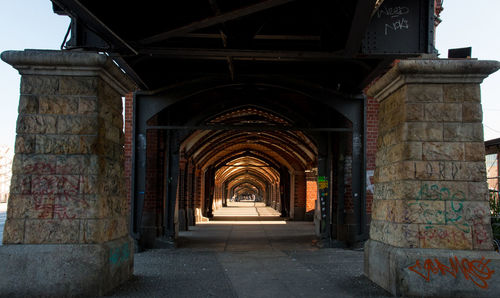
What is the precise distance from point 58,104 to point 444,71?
4962mm

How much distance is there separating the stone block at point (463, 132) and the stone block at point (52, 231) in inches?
191

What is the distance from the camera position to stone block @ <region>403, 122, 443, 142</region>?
6.84 meters

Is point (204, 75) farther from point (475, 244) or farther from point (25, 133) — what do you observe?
point (475, 244)

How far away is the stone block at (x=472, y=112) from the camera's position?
6.83m

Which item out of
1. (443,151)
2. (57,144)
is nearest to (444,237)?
(443,151)

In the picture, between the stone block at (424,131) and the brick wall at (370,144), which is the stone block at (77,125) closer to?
the stone block at (424,131)

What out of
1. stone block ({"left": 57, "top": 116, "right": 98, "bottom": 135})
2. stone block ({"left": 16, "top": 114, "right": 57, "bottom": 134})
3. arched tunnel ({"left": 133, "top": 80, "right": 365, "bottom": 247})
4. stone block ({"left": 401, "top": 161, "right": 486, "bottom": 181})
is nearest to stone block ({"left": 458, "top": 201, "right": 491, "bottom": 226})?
stone block ({"left": 401, "top": 161, "right": 486, "bottom": 181})

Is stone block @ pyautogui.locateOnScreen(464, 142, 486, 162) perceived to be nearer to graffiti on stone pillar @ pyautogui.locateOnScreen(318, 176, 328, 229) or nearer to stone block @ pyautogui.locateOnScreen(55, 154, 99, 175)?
stone block @ pyautogui.locateOnScreen(55, 154, 99, 175)

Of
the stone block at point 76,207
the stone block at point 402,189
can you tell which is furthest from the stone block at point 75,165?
the stone block at point 402,189

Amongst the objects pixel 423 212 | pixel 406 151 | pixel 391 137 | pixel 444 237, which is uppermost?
pixel 391 137

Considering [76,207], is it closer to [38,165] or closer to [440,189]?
[38,165]

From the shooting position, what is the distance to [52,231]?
6598mm

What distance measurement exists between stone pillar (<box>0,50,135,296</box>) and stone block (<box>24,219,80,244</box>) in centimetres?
1

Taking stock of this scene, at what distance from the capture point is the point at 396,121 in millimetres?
7191
